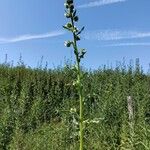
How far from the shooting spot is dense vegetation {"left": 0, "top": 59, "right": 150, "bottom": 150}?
54.5 ft

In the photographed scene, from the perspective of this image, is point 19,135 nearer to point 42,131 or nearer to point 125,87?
point 42,131

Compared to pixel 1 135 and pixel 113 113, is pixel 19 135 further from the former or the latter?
pixel 113 113

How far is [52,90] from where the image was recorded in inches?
1113

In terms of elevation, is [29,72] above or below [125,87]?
above

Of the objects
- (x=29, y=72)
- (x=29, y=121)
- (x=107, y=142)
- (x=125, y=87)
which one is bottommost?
(x=107, y=142)

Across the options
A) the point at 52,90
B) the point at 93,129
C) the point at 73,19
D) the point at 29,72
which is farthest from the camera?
the point at 29,72

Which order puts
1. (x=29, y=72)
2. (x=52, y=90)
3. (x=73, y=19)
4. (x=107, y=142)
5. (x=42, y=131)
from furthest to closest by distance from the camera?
(x=29, y=72) → (x=52, y=90) → (x=42, y=131) → (x=107, y=142) → (x=73, y=19)

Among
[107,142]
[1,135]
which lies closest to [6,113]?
[1,135]

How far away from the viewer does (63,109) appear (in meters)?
23.1

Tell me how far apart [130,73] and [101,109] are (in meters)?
8.44

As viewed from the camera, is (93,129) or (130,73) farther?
(130,73)

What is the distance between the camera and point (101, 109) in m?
20.7

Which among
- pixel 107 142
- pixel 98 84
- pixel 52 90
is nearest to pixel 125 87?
pixel 98 84

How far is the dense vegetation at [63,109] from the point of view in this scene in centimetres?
1661
